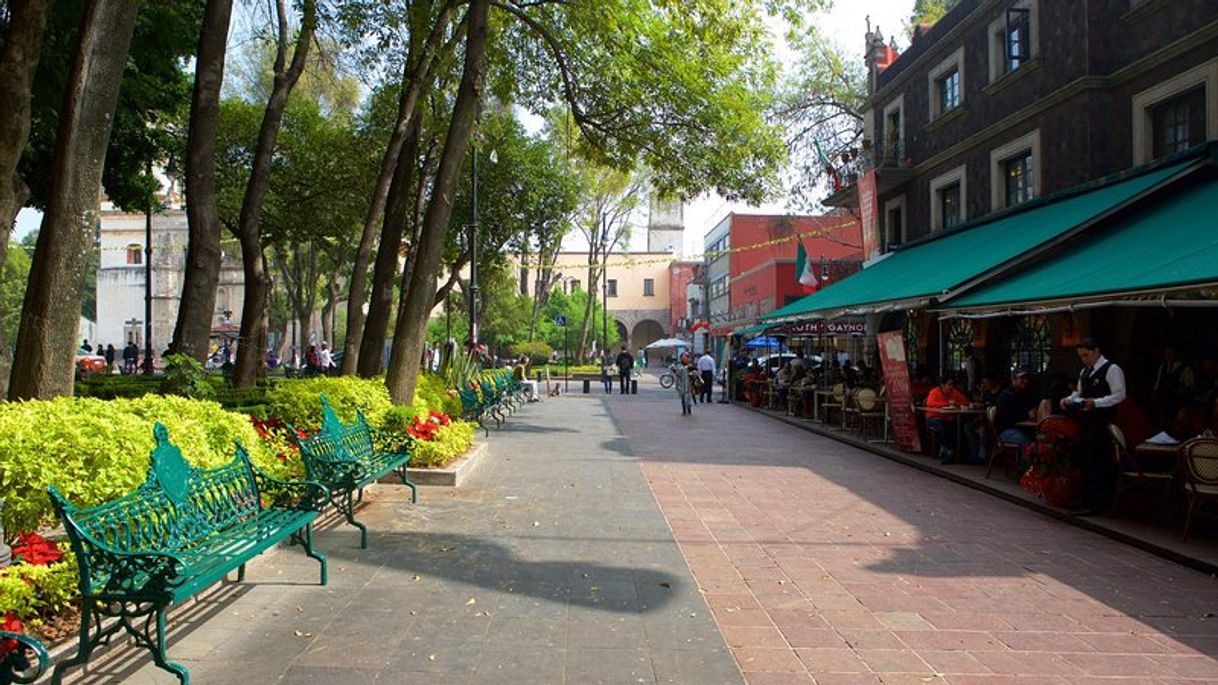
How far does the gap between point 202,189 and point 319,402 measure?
314 centimetres

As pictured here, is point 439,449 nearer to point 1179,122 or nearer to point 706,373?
point 1179,122

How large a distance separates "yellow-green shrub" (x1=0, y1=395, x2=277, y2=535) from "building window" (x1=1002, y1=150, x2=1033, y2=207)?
13.9 metres

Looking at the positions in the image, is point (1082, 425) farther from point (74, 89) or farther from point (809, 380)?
point (809, 380)

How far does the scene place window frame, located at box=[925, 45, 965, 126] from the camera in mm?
16938

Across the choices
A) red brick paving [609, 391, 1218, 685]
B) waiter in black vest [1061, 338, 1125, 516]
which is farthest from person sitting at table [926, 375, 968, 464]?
waiter in black vest [1061, 338, 1125, 516]

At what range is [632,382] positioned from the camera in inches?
1280

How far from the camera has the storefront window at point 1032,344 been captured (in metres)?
13.5

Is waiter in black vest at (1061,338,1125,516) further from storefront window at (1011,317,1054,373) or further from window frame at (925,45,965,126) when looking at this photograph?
window frame at (925,45,965,126)

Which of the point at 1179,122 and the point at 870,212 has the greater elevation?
the point at 870,212

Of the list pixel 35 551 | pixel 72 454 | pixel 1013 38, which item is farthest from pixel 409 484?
pixel 1013 38

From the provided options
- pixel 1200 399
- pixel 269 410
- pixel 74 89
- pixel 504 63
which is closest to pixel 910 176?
pixel 504 63

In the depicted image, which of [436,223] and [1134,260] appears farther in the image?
[436,223]

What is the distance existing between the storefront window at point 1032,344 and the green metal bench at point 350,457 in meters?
10.0

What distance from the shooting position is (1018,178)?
15.2m
